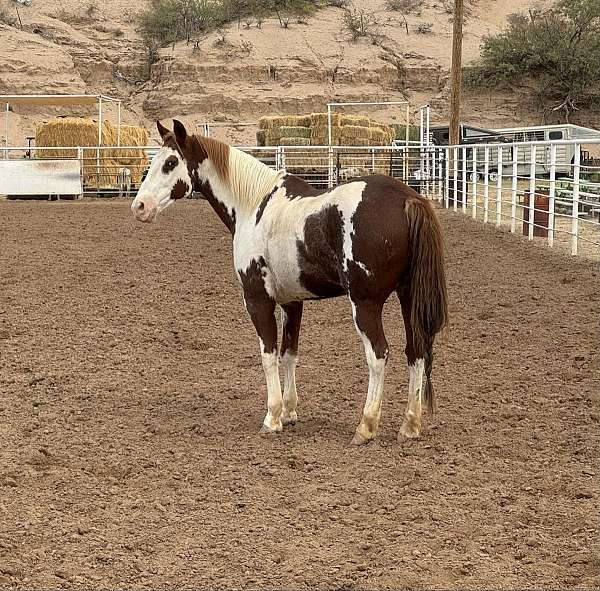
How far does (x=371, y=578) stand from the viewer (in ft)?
9.16

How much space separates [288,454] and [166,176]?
5.56ft

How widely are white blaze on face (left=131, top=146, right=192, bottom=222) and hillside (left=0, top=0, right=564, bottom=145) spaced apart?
34.3m

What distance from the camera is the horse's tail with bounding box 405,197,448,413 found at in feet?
13.2

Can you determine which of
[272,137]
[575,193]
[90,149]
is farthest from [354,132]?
→ [575,193]

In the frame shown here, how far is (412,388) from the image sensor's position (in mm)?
4262

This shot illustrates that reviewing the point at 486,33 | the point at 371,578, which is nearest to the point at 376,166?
the point at 371,578

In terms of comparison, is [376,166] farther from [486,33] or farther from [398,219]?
[486,33]

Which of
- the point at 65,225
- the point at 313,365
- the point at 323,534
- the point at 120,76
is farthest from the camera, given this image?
the point at 120,76

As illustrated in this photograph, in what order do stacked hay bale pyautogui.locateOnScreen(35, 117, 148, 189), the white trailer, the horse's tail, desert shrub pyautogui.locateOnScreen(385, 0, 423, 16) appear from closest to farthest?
the horse's tail
stacked hay bale pyautogui.locateOnScreen(35, 117, 148, 189)
the white trailer
desert shrub pyautogui.locateOnScreen(385, 0, 423, 16)

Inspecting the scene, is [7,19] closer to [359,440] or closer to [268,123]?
[268,123]

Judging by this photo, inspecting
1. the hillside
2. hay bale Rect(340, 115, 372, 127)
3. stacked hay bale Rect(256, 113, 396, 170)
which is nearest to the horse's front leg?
stacked hay bale Rect(256, 113, 396, 170)

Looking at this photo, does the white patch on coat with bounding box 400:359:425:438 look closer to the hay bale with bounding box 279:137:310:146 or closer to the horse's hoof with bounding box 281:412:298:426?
the horse's hoof with bounding box 281:412:298:426

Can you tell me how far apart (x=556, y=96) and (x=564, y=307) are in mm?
38299

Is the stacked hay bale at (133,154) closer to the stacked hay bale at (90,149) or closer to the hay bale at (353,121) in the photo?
the stacked hay bale at (90,149)
